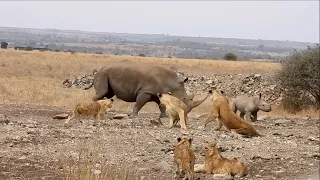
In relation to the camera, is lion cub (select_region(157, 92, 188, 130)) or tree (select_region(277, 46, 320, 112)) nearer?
lion cub (select_region(157, 92, 188, 130))

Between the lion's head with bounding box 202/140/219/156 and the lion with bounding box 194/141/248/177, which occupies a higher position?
the lion's head with bounding box 202/140/219/156

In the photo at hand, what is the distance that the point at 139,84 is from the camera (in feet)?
65.1

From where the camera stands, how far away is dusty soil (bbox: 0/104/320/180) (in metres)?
11.5

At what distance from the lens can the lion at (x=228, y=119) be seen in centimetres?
1678

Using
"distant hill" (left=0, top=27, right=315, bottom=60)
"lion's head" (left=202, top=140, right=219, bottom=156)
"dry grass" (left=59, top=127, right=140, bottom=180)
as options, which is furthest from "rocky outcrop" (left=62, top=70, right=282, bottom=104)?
"dry grass" (left=59, top=127, right=140, bottom=180)

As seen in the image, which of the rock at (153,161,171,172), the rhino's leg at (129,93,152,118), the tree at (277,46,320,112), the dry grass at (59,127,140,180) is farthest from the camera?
the tree at (277,46,320,112)

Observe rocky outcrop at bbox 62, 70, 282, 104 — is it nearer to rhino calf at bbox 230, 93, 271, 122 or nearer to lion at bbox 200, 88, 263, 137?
rhino calf at bbox 230, 93, 271, 122

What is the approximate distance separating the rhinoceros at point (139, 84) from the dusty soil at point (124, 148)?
2.49 feet

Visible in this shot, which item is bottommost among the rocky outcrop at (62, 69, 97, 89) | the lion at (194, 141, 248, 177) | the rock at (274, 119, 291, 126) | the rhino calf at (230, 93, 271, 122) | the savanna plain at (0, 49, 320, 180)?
the rocky outcrop at (62, 69, 97, 89)

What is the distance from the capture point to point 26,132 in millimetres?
14922

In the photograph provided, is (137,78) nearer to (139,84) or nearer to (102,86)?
(139,84)

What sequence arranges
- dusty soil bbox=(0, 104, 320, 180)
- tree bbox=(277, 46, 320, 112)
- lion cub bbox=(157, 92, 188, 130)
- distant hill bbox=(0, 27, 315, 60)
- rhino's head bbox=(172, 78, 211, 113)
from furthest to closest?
tree bbox=(277, 46, 320, 112)
rhino's head bbox=(172, 78, 211, 113)
distant hill bbox=(0, 27, 315, 60)
lion cub bbox=(157, 92, 188, 130)
dusty soil bbox=(0, 104, 320, 180)

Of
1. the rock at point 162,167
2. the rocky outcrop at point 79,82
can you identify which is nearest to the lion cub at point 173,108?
the rock at point 162,167

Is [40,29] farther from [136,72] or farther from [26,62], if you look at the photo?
[26,62]
